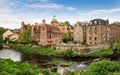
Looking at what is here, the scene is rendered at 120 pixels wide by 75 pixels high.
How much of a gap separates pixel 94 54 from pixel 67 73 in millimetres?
29791

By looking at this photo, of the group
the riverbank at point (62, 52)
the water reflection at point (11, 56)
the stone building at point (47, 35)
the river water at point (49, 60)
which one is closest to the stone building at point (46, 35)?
the stone building at point (47, 35)

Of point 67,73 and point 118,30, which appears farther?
point 118,30

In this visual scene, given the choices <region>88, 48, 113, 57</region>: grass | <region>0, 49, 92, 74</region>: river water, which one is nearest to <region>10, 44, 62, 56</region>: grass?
<region>0, 49, 92, 74</region>: river water

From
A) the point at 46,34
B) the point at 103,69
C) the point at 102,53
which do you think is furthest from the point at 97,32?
the point at 103,69

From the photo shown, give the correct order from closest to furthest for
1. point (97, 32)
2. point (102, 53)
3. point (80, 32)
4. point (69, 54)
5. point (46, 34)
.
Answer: point (69, 54)
point (102, 53)
point (97, 32)
point (80, 32)
point (46, 34)

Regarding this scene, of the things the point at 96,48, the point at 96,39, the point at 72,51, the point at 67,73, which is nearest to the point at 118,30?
the point at 96,39

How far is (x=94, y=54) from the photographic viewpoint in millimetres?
72688

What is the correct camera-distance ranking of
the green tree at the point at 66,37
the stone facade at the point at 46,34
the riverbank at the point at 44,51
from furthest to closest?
1. the green tree at the point at 66,37
2. the stone facade at the point at 46,34
3. the riverbank at the point at 44,51

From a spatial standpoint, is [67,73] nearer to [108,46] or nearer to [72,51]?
[72,51]

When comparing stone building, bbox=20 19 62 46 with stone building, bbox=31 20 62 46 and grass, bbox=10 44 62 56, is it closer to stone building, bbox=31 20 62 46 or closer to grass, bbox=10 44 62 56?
stone building, bbox=31 20 62 46

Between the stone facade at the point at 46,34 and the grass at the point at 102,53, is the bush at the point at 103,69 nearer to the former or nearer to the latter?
the grass at the point at 102,53

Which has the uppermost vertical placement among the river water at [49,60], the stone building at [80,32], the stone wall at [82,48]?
the stone building at [80,32]

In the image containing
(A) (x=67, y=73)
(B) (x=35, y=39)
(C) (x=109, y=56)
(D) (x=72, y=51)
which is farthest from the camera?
(B) (x=35, y=39)

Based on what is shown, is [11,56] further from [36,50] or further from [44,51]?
[36,50]
